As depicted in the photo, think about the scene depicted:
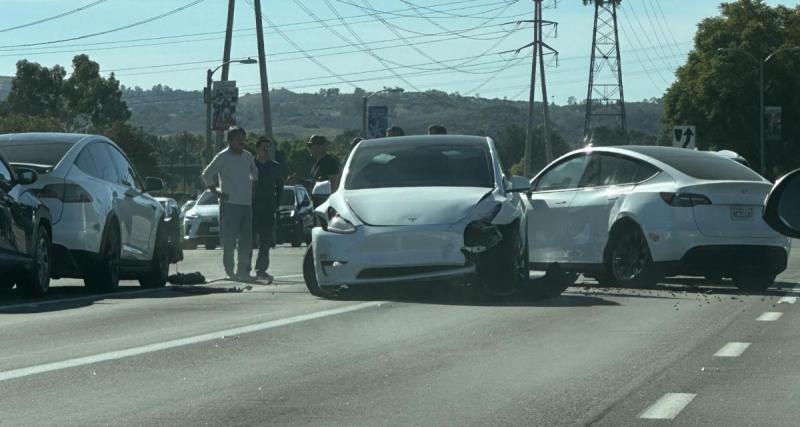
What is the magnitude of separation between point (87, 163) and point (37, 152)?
0.49m

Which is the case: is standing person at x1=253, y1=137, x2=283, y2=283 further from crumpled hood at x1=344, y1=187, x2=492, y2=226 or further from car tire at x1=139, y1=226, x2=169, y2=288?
crumpled hood at x1=344, y1=187, x2=492, y2=226

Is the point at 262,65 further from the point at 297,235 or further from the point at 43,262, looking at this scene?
the point at 43,262

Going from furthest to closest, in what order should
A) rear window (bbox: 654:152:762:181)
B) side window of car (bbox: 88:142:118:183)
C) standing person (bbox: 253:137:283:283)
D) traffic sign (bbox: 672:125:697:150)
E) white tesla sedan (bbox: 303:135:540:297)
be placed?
1. traffic sign (bbox: 672:125:697:150)
2. standing person (bbox: 253:137:283:283)
3. rear window (bbox: 654:152:762:181)
4. side window of car (bbox: 88:142:118:183)
5. white tesla sedan (bbox: 303:135:540:297)

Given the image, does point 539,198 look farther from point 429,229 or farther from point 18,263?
point 18,263

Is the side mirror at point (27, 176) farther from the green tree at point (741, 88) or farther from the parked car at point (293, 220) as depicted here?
the green tree at point (741, 88)

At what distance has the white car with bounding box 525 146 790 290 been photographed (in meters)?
16.2

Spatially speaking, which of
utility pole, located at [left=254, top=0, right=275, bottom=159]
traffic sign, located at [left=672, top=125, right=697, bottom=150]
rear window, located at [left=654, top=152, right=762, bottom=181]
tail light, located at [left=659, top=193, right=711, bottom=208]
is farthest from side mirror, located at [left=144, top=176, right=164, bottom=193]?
utility pole, located at [left=254, top=0, right=275, bottom=159]

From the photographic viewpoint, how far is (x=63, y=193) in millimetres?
15070

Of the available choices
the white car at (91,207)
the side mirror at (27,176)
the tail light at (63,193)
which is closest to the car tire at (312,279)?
the white car at (91,207)

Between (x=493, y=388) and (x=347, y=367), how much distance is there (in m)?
1.17

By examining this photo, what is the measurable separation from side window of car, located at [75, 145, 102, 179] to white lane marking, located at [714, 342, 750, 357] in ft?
23.7

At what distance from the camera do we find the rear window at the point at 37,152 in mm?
15398

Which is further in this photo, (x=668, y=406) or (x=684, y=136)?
(x=684, y=136)

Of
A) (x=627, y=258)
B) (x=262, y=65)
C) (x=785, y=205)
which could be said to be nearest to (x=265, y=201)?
(x=627, y=258)
